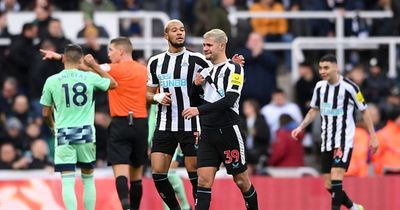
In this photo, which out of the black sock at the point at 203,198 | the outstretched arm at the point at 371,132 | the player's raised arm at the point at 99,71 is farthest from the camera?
the outstretched arm at the point at 371,132

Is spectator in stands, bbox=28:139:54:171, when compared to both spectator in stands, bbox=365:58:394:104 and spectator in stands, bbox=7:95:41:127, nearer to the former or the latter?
spectator in stands, bbox=7:95:41:127

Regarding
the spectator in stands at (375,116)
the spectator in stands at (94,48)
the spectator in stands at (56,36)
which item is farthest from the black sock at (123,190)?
the spectator in stands at (375,116)

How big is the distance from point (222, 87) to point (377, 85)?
29.1ft

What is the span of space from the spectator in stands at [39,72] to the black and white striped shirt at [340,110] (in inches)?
237

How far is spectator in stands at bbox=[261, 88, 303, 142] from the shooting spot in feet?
73.4

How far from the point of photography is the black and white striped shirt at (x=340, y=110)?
17.6m

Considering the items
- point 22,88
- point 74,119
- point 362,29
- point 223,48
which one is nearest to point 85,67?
point 74,119

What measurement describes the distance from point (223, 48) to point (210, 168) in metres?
1.43

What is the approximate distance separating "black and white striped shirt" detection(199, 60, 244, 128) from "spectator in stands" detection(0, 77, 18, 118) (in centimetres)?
772

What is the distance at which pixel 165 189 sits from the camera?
16062 millimetres

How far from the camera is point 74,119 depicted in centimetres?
1647

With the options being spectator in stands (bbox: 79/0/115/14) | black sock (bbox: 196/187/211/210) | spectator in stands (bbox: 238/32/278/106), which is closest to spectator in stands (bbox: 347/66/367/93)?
spectator in stands (bbox: 238/32/278/106)

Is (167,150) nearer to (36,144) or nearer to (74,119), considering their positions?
(74,119)

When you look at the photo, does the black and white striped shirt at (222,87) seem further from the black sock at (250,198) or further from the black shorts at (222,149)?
the black sock at (250,198)
